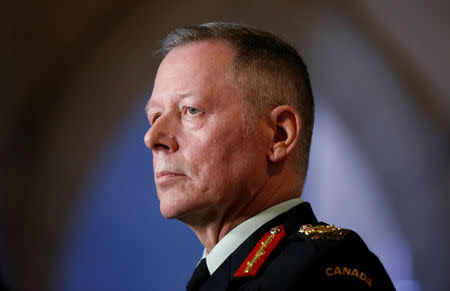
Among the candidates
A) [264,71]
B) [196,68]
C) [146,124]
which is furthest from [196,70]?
[146,124]

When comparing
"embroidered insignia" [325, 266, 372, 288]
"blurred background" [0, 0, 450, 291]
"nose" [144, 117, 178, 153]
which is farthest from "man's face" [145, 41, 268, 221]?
"blurred background" [0, 0, 450, 291]

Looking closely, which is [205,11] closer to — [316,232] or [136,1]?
[136,1]

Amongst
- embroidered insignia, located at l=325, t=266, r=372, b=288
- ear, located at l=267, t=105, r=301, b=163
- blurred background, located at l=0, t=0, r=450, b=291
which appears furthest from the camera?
blurred background, located at l=0, t=0, r=450, b=291

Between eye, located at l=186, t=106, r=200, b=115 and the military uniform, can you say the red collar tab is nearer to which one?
the military uniform

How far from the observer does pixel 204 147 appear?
1.08 m

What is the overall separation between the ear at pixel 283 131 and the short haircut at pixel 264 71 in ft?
0.08

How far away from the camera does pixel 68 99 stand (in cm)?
256

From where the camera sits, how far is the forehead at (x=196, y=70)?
1131 millimetres

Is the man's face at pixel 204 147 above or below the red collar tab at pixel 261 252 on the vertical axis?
above

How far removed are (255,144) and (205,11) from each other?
5.23 ft

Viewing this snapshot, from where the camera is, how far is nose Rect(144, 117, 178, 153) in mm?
1100

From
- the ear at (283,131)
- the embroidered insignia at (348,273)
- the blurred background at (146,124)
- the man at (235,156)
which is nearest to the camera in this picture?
the embroidered insignia at (348,273)

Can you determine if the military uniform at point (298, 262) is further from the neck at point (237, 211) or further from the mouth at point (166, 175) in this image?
the mouth at point (166, 175)

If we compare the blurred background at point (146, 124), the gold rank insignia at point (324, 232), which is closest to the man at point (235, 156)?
the gold rank insignia at point (324, 232)
